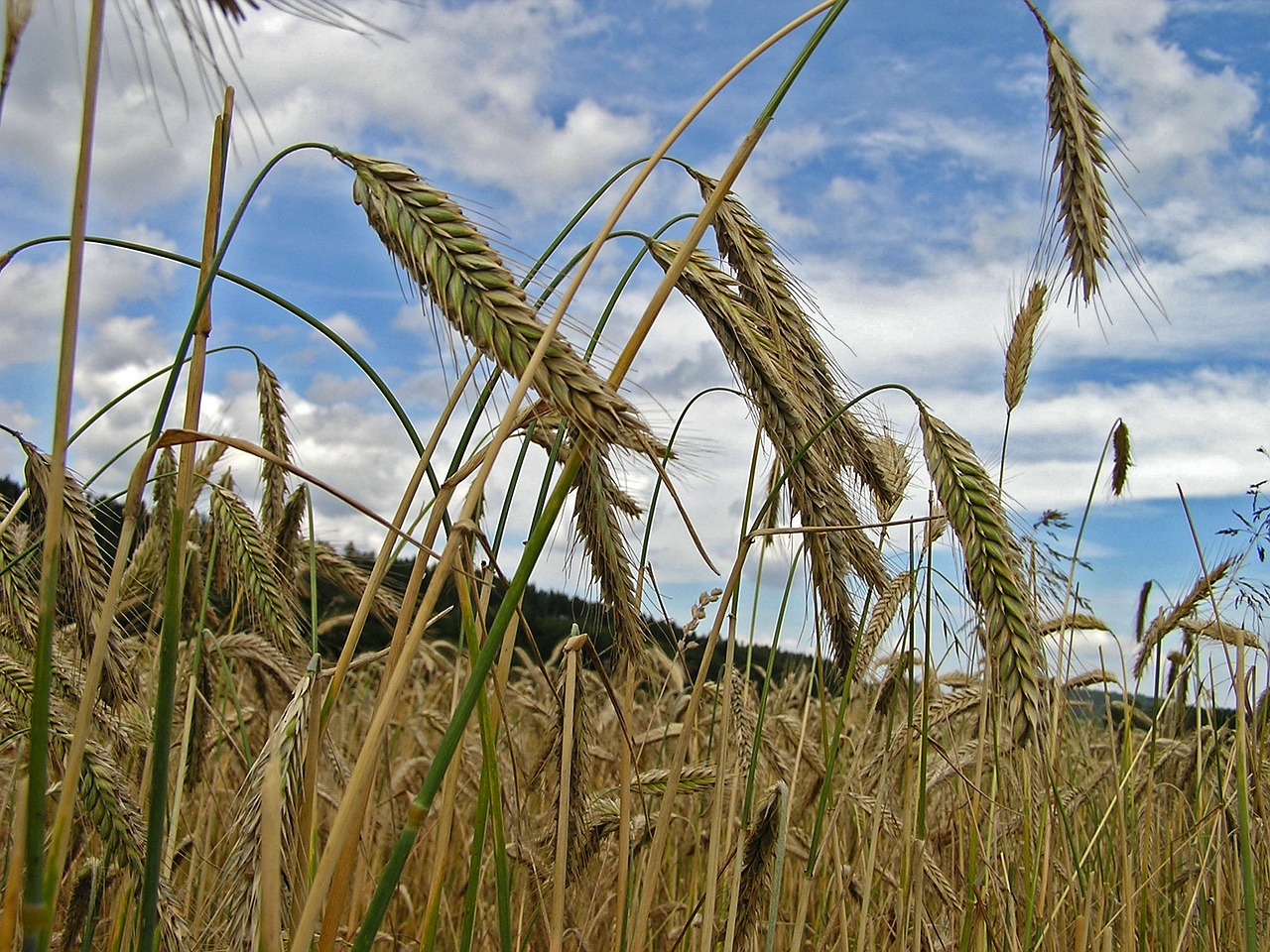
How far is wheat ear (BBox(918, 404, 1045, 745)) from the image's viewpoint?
69.4 inches

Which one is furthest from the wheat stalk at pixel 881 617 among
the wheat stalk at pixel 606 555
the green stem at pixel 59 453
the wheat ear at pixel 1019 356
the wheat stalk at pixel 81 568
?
the green stem at pixel 59 453

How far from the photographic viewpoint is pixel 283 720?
1.28 m

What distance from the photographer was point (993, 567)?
1925 millimetres

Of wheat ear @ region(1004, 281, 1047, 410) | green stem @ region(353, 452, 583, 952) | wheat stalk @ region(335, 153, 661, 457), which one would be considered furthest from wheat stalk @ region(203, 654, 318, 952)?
wheat ear @ region(1004, 281, 1047, 410)

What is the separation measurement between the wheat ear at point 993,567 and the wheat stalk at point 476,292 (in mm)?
1042

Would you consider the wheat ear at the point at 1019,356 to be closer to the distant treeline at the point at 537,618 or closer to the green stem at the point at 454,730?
the distant treeline at the point at 537,618

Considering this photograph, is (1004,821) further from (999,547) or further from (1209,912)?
(999,547)

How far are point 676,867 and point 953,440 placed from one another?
2153 millimetres

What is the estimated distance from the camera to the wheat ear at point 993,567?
1762 millimetres

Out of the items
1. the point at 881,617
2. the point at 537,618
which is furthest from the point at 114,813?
the point at 537,618

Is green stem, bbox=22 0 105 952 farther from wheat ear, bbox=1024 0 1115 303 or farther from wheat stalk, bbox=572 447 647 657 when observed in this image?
wheat ear, bbox=1024 0 1115 303

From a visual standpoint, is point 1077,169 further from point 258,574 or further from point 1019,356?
point 258,574

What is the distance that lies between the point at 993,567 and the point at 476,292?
4.14 ft

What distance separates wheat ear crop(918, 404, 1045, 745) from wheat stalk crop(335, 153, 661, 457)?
3.42 ft
